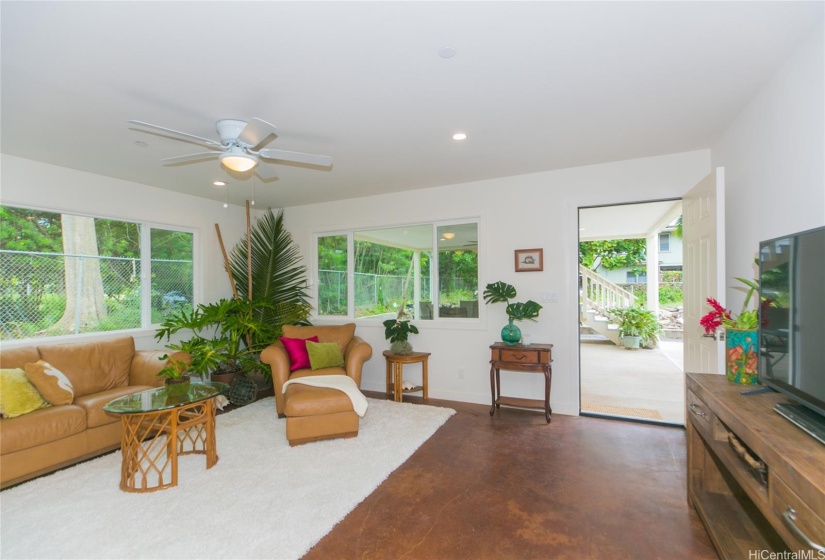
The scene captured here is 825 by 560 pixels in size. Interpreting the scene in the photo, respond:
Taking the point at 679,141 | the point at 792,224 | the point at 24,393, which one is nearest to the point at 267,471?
the point at 24,393

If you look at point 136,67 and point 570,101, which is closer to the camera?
point 136,67

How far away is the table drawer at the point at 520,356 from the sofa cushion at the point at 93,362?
12.1 feet

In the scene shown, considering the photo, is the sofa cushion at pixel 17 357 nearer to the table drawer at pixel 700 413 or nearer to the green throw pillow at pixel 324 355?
the green throw pillow at pixel 324 355

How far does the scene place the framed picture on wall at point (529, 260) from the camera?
4.18 meters

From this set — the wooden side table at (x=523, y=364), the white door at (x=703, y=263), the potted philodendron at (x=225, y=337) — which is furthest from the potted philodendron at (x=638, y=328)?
the potted philodendron at (x=225, y=337)

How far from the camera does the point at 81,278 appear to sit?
155 inches

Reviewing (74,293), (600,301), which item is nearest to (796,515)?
(74,293)

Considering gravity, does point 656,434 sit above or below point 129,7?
below

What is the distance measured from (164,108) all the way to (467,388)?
390 centimetres

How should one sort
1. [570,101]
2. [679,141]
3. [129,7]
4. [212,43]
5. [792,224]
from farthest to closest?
[679,141] → [570,101] → [792,224] → [212,43] → [129,7]

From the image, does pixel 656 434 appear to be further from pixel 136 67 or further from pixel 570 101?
pixel 136 67

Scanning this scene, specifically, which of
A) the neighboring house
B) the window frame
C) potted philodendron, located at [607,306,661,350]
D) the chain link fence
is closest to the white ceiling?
the chain link fence

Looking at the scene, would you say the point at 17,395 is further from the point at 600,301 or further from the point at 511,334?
the point at 600,301

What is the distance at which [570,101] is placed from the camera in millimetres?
2580
